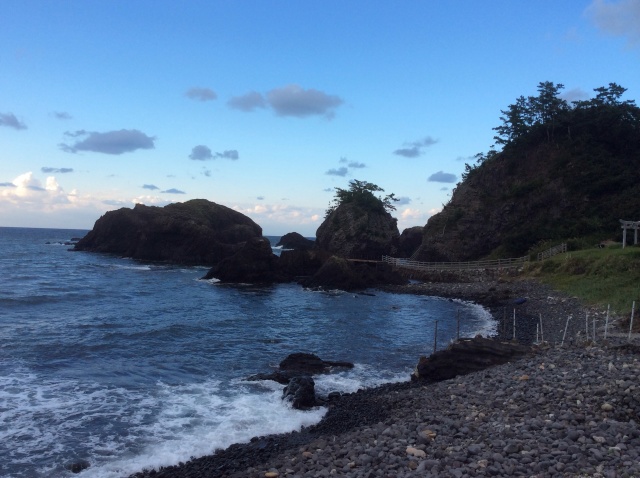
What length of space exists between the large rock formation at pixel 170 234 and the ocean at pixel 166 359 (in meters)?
31.8

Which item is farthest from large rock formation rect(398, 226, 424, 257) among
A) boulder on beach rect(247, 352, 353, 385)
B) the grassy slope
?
boulder on beach rect(247, 352, 353, 385)

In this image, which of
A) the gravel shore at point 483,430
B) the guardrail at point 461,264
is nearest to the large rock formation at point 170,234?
the guardrail at point 461,264

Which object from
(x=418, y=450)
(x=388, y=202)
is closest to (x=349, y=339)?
(x=418, y=450)

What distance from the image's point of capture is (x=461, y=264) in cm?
5862

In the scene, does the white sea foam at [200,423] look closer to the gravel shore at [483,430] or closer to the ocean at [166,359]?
the ocean at [166,359]

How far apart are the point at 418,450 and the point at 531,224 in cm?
5477

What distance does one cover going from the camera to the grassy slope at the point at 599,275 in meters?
28.7

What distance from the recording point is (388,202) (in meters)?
86.6

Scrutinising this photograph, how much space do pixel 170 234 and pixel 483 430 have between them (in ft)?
260

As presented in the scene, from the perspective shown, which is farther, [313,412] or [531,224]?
[531,224]

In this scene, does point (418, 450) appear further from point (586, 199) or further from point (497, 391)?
point (586, 199)

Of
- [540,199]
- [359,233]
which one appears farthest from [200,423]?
[359,233]

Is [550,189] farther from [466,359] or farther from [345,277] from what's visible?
[466,359]

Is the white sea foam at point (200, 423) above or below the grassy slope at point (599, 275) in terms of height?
below
